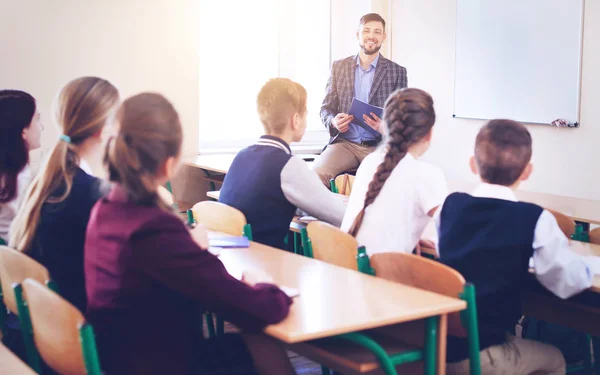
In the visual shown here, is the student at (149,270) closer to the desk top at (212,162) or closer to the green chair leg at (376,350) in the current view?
the green chair leg at (376,350)

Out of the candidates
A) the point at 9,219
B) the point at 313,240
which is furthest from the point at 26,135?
the point at 313,240

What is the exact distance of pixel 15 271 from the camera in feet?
7.01

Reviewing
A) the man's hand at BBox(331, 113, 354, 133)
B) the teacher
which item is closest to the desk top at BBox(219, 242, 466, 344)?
the man's hand at BBox(331, 113, 354, 133)

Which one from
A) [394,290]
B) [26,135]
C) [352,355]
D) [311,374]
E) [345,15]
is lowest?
[311,374]

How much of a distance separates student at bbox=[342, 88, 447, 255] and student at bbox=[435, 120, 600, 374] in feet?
0.64

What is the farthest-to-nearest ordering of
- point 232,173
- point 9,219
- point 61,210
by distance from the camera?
point 232,173
point 9,219
point 61,210

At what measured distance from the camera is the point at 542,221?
7.18ft

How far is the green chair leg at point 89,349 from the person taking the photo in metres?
1.62

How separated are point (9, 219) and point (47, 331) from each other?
1.23 metres

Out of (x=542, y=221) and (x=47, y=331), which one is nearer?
(x=47, y=331)

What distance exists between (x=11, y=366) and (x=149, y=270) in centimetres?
37

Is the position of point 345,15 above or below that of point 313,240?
above

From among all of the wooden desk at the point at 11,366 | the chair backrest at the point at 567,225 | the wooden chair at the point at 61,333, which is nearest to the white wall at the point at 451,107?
the chair backrest at the point at 567,225

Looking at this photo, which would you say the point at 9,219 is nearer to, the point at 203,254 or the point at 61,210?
the point at 61,210
